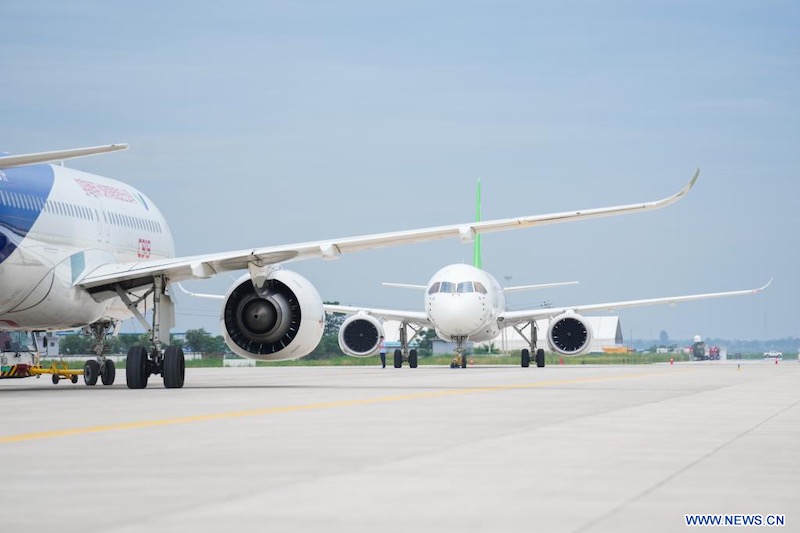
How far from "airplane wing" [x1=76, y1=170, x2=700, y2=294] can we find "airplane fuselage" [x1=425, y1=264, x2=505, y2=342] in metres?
24.9

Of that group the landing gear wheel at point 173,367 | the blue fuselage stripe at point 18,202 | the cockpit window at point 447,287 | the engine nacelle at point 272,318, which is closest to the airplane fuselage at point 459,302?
the cockpit window at point 447,287

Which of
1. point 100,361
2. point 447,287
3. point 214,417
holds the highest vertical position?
point 447,287

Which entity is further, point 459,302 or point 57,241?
point 459,302

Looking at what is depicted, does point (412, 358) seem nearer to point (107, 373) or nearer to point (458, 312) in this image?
point (458, 312)

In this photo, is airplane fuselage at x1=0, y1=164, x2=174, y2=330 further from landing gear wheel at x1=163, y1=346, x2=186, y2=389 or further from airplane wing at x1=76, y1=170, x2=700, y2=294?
landing gear wheel at x1=163, y1=346, x2=186, y2=389

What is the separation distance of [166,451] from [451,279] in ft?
130

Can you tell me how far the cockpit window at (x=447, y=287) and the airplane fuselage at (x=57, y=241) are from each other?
2238 cm

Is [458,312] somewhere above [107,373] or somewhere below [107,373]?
above

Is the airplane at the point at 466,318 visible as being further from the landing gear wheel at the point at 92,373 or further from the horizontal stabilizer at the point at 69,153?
the horizontal stabilizer at the point at 69,153

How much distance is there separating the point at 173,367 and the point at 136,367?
2.31 ft

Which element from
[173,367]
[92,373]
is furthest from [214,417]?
[92,373]

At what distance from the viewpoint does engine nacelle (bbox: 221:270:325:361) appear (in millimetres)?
24719

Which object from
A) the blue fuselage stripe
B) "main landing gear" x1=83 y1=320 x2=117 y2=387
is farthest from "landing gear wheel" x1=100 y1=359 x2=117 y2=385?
the blue fuselage stripe

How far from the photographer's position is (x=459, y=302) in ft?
161
